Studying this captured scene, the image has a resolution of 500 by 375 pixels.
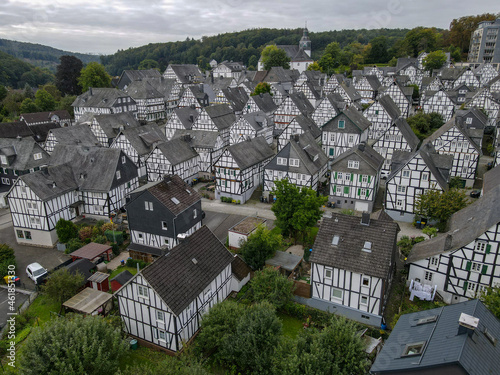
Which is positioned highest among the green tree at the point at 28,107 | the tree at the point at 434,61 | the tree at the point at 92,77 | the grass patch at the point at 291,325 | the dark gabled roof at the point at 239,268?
the tree at the point at 434,61

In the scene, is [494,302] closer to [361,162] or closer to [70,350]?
[361,162]

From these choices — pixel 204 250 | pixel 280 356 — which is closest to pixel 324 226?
pixel 204 250

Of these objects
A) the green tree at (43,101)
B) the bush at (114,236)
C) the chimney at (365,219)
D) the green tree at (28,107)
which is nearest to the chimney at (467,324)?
the chimney at (365,219)

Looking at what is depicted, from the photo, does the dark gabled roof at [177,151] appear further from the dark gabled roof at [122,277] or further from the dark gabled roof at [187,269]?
the dark gabled roof at [187,269]

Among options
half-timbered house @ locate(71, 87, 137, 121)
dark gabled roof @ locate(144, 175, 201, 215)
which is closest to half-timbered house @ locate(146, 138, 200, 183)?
dark gabled roof @ locate(144, 175, 201, 215)

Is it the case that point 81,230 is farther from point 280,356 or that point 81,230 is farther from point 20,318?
point 280,356

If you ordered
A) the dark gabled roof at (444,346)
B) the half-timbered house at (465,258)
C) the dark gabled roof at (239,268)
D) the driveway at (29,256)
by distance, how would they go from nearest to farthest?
the dark gabled roof at (444,346) → the half-timbered house at (465,258) → the dark gabled roof at (239,268) → the driveway at (29,256)

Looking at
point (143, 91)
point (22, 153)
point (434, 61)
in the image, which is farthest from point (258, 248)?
point (434, 61)
